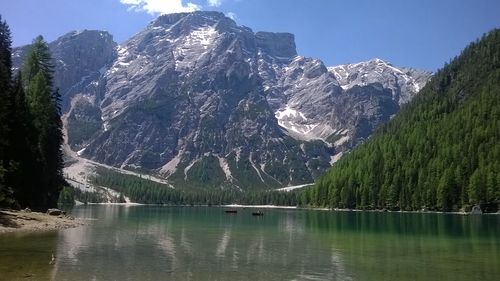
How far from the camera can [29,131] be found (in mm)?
81000

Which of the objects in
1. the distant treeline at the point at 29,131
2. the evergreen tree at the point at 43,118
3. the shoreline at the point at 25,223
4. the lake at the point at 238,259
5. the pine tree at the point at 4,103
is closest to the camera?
the lake at the point at 238,259

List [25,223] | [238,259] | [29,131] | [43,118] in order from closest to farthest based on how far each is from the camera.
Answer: [238,259], [25,223], [29,131], [43,118]

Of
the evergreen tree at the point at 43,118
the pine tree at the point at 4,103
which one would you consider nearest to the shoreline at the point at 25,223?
the pine tree at the point at 4,103

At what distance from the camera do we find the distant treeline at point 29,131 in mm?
71688

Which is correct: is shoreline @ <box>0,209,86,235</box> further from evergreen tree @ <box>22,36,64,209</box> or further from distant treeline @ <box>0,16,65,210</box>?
evergreen tree @ <box>22,36,64,209</box>

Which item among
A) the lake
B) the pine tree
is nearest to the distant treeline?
the pine tree

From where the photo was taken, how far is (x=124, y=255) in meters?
46.5

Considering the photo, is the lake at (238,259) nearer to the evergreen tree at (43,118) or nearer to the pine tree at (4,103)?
the pine tree at (4,103)

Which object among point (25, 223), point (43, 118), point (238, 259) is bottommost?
point (238, 259)

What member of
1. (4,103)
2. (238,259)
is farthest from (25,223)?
(238,259)

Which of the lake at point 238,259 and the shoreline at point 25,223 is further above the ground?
the shoreline at point 25,223

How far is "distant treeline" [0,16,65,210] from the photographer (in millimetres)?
71688

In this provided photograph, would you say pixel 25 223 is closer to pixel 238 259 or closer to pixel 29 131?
pixel 29 131

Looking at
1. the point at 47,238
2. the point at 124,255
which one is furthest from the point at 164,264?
the point at 47,238
